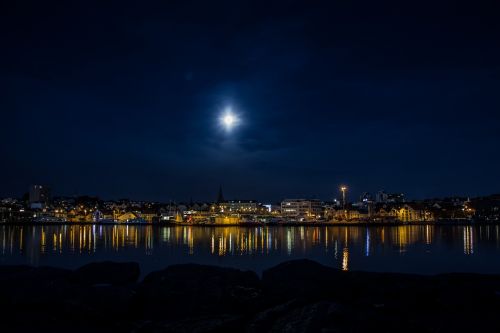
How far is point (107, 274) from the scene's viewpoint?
1448 cm

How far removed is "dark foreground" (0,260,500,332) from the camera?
8180mm

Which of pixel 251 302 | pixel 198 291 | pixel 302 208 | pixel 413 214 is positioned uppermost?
pixel 198 291

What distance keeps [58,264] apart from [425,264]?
28.6 meters

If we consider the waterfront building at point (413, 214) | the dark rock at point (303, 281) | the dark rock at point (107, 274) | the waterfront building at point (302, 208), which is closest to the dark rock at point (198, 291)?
the dark rock at point (303, 281)

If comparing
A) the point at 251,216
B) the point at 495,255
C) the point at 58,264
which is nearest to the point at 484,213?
the point at 251,216

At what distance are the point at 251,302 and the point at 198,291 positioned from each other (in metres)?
1.42

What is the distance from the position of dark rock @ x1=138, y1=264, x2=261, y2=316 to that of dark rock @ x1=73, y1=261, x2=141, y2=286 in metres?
2.16

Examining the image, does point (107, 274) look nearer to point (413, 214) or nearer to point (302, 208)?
point (302, 208)

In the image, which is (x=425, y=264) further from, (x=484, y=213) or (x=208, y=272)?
(x=484, y=213)

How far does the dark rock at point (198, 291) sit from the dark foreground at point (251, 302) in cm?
3

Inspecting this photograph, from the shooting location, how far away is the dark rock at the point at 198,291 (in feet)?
35.1

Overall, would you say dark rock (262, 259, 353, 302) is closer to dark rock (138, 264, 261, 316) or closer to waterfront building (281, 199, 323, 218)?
dark rock (138, 264, 261, 316)

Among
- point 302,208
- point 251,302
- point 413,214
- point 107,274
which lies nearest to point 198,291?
point 251,302

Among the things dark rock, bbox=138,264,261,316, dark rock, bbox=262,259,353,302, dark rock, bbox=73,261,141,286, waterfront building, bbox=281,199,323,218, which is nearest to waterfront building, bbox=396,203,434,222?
waterfront building, bbox=281,199,323,218
